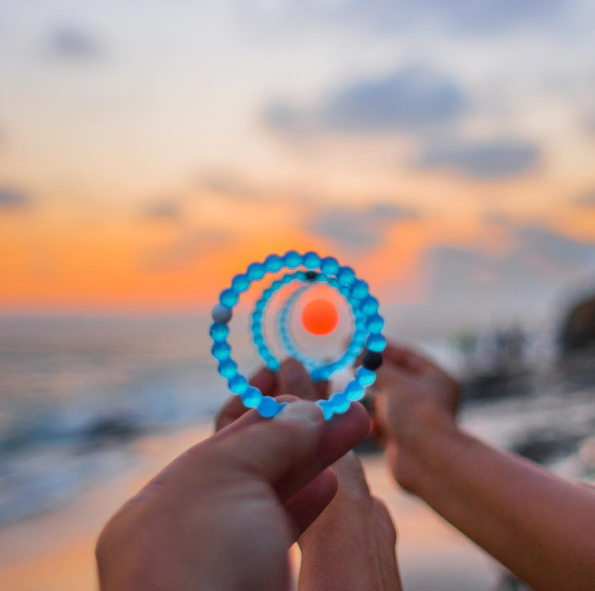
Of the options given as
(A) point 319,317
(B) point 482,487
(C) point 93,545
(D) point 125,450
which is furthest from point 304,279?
(D) point 125,450

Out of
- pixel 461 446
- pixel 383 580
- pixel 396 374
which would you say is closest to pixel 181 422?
pixel 396 374

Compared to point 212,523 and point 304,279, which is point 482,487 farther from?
point 212,523


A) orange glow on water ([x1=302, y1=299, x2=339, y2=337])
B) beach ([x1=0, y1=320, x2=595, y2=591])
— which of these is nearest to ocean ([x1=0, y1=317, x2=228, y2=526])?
beach ([x1=0, y1=320, x2=595, y2=591])

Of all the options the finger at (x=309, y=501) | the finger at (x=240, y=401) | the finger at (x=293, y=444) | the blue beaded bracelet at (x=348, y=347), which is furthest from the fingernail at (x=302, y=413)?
the finger at (x=240, y=401)

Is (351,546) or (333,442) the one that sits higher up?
(333,442)

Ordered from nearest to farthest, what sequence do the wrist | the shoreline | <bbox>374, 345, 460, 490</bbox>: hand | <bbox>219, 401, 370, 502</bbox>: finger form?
<bbox>219, 401, 370, 502</bbox>: finger < the wrist < <bbox>374, 345, 460, 490</bbox>: hand < the shoreline

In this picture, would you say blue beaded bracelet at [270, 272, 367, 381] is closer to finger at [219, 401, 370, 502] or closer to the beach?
finger at [219, 401, 370, 502]
